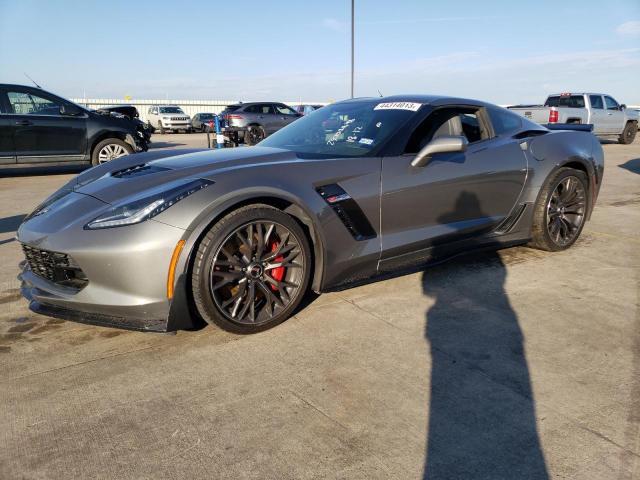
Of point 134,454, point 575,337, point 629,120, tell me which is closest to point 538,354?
point 575,337

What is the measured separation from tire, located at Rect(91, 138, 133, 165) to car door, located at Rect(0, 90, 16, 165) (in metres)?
1.32

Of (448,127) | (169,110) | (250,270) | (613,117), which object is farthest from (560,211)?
(169,110)

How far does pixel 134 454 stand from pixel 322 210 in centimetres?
A: 162

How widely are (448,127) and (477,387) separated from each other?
212 centimetres

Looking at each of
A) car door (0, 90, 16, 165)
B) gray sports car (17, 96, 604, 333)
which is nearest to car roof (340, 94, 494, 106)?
gray sports car (17, 96, 604, 333)

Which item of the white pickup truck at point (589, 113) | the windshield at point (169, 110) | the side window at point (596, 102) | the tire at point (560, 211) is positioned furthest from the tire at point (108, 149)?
Answer: the windshield at point (169, 110)

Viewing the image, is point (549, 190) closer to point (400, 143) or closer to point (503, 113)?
point (503, 113)

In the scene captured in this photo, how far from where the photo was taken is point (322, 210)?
295 cm

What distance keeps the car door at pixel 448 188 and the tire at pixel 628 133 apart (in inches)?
698

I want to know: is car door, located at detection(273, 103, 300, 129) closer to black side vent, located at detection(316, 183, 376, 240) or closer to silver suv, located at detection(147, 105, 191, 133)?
silver suv, located at detection(147, 105, 191, 133)

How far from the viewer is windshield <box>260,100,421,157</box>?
340 cm

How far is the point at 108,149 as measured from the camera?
946 centimetres

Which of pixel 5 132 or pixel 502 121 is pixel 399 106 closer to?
pixel 502 121

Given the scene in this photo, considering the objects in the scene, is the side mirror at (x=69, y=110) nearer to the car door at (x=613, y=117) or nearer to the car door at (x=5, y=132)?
the car door at (x=5, y=132)
